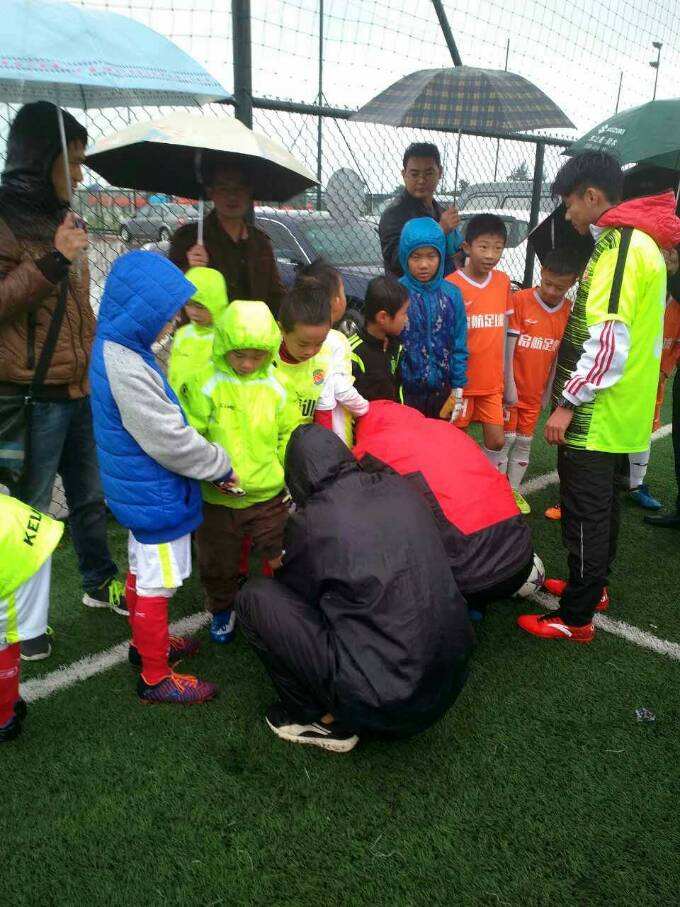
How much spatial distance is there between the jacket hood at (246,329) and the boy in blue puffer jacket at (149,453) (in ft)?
0.82

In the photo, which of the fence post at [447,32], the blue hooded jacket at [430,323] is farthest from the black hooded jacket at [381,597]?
the fence post at [447,32]

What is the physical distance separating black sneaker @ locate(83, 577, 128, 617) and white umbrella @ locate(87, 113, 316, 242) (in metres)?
1.84

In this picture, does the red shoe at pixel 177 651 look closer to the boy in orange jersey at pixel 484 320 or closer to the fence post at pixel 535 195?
the boy in orange jersey at pixel 484 320

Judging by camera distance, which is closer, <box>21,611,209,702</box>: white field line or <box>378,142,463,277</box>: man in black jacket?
<box>21,611,209,702</box>: white field line

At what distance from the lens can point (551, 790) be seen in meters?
2.17

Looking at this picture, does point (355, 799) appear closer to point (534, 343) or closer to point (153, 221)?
point (534, 343)

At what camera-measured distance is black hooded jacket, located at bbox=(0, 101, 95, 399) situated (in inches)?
96.3

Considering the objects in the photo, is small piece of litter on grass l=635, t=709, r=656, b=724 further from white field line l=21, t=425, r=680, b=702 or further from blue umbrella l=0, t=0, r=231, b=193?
blue umbrella l=0, t=0, r=231, b=193

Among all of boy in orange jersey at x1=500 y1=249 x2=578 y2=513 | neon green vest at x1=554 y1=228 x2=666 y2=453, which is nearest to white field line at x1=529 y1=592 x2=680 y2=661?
neon green vest at x1=554 y1=228 x2=666 y2=453

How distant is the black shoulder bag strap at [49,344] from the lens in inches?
104

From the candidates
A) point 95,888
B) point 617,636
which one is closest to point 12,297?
point 95,888

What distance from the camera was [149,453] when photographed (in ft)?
7.27

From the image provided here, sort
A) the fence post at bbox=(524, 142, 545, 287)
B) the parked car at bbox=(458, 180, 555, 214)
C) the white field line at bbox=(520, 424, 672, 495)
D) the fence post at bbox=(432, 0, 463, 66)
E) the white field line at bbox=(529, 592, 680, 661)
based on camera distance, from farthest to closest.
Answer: the parked car at bbox=(458, 180, 555, 214), the fence post at bbox=(524, 142, 545, 287), the white field line at bbox=(520, 424, 672, 495), the fence post at bbox=(432, 0, 463, 66), the white field line at bbox=(529, 592, 680, 661)

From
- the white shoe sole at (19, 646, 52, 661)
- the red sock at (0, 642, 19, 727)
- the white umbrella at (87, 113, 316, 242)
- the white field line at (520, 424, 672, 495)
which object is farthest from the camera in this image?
the white field line at (520, 424, 672, 495)
